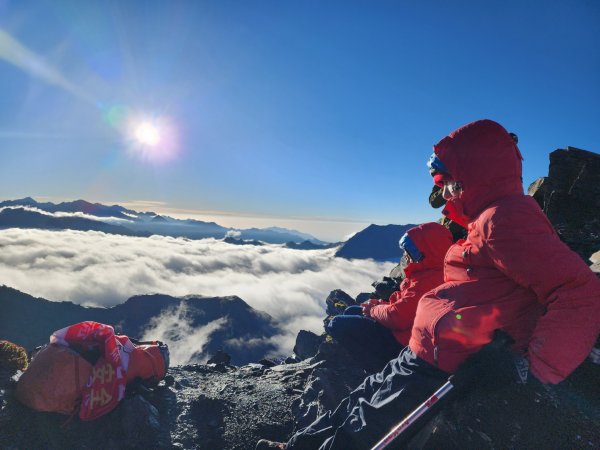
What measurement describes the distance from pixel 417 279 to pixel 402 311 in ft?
2.34

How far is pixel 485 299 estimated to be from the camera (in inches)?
146

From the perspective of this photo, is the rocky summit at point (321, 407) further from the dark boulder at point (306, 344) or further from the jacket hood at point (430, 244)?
the dark boulder at point (306, 344)

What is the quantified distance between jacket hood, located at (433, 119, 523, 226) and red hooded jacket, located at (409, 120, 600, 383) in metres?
0.01

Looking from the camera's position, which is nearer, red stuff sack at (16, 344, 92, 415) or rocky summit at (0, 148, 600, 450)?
rocky summit at (0, 148, 600, 450)

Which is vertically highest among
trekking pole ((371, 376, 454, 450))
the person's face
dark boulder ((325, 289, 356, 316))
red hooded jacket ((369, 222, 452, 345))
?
the person's face

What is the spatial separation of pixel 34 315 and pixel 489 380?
8388 inches

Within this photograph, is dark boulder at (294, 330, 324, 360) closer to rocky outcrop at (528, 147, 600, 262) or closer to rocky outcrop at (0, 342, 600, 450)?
rocky outcrop at (0, 342, 600, 450)

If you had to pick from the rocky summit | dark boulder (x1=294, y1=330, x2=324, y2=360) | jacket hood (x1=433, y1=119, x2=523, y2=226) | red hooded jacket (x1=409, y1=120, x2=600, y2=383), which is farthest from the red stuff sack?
dark boulder (x1=294, y1=330, x2=324, y2=360)

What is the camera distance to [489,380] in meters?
3.48

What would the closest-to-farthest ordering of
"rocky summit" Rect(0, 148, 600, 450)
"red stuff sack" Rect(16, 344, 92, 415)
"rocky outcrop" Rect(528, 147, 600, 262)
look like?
"rocky summit" Rect(0, 148, 600, 450), "red stuff sack" Rect(16, 344, 92, 415), "rocky outcrop" Rect(528, 147, 600, 262)

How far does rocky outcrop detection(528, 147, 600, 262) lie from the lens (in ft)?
24.5

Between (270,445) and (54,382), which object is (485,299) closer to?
(270,445)

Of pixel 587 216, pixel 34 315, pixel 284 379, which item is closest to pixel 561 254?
pixel 587 216

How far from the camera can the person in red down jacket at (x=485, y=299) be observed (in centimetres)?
305
